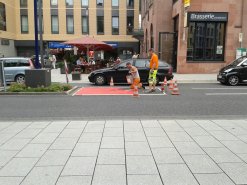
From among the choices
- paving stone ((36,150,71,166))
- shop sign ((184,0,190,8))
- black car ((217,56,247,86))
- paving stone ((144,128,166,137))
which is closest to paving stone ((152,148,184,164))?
paving stone ((144,128,166,137))

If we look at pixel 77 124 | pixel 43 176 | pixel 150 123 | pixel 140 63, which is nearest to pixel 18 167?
pixel 43 176

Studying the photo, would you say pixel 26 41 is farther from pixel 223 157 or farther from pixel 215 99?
pixel 223 157

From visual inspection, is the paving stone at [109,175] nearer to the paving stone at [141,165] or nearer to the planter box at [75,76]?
the paving stone at [141,165]

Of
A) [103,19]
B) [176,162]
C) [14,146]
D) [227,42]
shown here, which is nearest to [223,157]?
[176,162]

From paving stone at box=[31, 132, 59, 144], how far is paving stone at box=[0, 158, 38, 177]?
3.12 ft

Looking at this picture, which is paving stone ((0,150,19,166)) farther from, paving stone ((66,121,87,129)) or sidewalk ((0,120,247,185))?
paving stone ((66,121,87,129))

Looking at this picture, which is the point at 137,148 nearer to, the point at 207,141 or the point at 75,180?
the point at 207,141

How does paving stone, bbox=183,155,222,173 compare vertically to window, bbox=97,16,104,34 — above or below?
below

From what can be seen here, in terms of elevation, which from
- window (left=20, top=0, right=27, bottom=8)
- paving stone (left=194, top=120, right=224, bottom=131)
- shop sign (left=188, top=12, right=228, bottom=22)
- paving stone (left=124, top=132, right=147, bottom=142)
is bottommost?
paving stone (left=124, top=132, right=147, bottom=142)

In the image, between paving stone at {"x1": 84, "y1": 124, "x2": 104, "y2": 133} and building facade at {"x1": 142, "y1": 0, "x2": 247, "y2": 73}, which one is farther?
building facade at {"x1": 142, "y1": 0, "x2": 247, "y2": 73}

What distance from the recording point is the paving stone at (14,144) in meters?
5.22

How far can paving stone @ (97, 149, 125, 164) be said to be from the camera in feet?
14.8

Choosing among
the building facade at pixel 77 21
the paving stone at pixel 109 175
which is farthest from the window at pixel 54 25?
the paving stone at pixel 109 175

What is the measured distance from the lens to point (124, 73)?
16.2 metres
